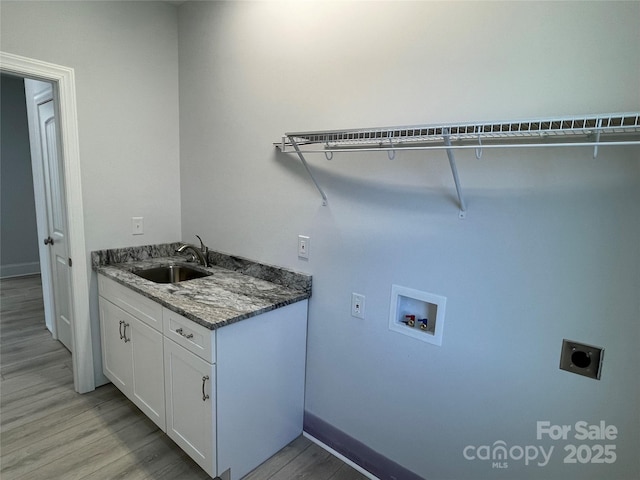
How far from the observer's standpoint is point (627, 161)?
3.40ft

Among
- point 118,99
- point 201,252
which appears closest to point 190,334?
point 201,252

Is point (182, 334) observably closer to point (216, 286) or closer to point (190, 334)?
point (190, 334)

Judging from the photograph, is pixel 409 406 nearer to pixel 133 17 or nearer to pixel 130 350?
pixel 130 350

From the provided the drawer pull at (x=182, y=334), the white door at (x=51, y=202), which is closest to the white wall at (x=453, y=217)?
the drawer pull at (x=182, y=334)

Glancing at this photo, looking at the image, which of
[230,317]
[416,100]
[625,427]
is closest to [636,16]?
[416,100]

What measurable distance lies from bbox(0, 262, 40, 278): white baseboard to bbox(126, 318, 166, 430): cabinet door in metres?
4.20

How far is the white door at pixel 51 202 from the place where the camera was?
105 inches

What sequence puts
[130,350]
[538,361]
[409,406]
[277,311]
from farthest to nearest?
[130,350]
[277,311]
[409,406]
[538,361]

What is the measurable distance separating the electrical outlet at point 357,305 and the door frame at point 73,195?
1.84 meters

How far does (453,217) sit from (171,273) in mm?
2004

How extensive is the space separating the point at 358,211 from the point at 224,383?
101 centimetres

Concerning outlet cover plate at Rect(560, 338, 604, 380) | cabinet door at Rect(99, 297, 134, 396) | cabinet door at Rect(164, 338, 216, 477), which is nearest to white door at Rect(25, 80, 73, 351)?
cabinet door at Rect(99, 297, 134, 396)

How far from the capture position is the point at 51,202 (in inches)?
111

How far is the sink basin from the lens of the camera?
2.41 m
